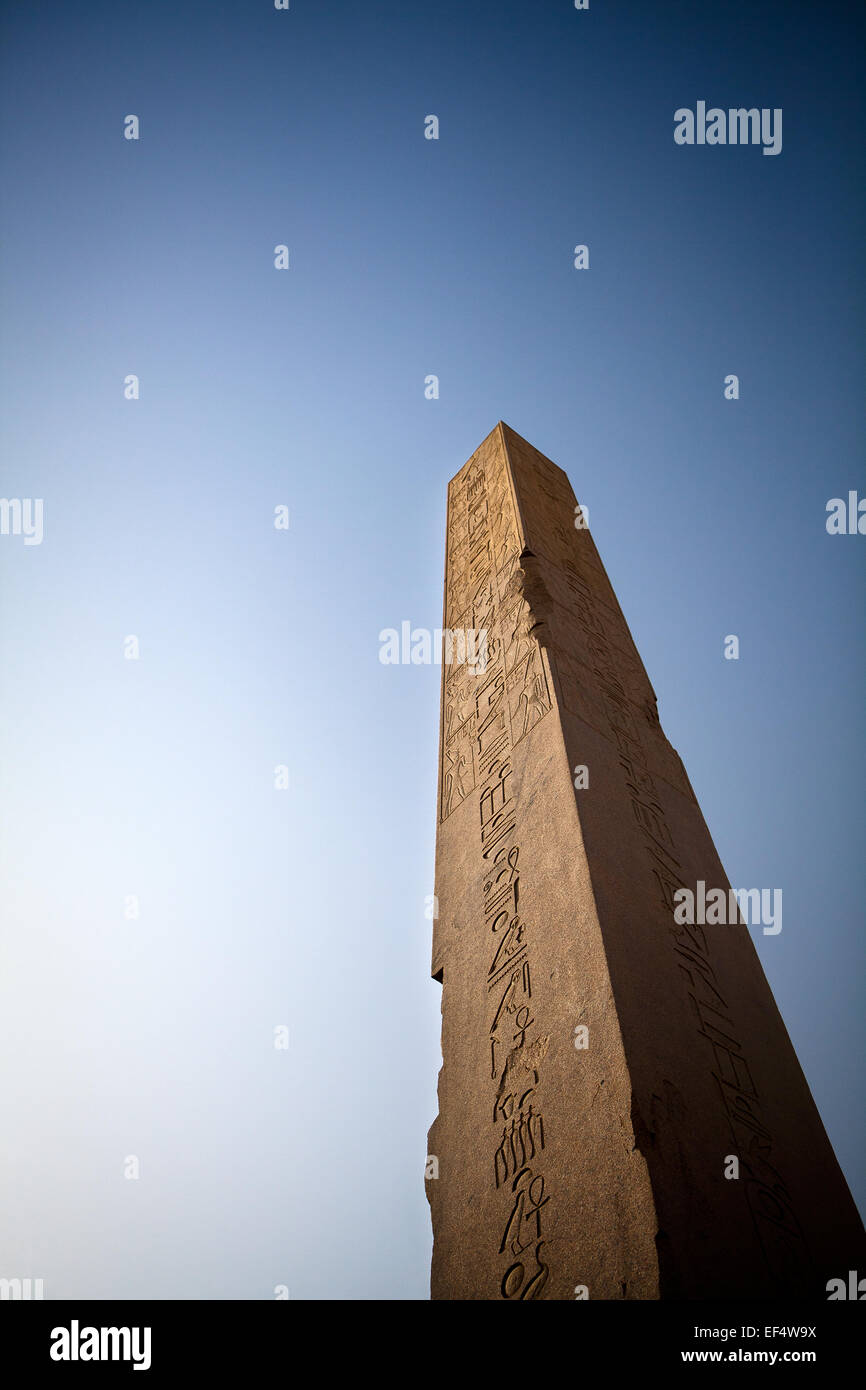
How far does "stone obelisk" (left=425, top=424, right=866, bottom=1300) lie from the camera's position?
7.42 feet

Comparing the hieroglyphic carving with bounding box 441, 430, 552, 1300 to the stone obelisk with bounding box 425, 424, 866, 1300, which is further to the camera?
the hieroglyphic carving with bounding box 441, 430, 552, 1300

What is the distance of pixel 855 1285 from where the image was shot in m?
2.44

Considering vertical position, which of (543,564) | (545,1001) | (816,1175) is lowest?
(816,1175)

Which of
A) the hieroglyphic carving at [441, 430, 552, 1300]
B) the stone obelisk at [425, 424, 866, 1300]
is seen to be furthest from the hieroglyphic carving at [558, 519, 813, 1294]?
the hieroglyphic carving at [441, 430, 552, 1300]

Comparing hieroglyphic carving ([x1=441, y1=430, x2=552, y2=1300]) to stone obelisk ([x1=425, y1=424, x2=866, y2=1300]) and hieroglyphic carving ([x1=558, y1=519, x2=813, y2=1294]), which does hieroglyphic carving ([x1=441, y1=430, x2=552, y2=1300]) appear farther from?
hieroglyphic carving ([x1=558, y1=519, x2=813, y2=1294])

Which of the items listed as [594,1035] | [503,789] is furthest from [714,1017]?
[503,789]

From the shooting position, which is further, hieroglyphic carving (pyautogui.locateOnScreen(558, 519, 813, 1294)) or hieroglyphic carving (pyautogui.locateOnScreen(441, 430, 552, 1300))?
hieroglyphic carving (pyautogui.locateOnScreen(441, 430, 552, 1300))

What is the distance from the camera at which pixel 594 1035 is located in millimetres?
2592

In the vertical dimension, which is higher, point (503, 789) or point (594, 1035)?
point (503, 789)

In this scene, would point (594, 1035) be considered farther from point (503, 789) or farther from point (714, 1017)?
point (503, 789)

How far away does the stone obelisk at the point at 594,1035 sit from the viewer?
2.26 m
